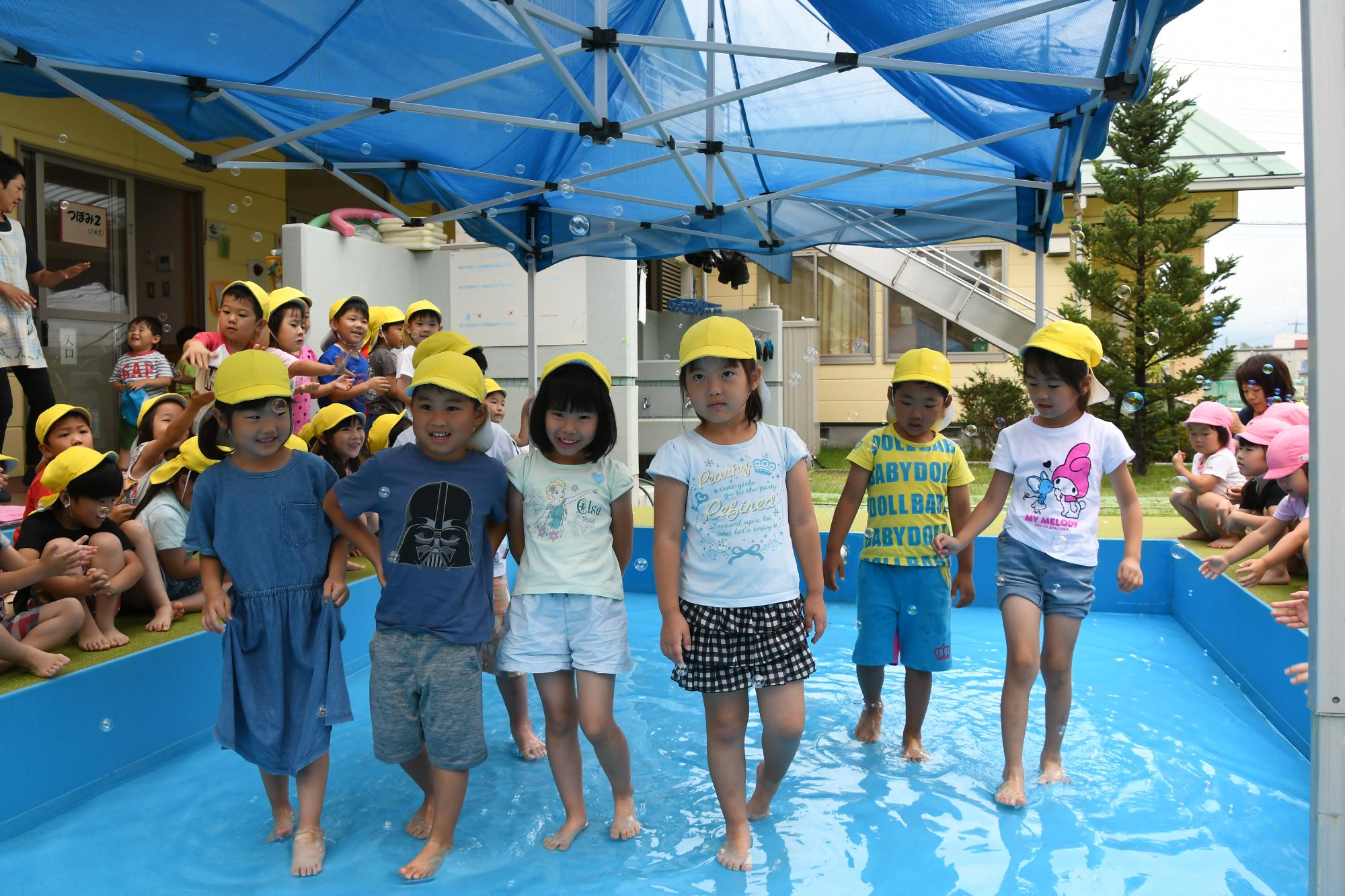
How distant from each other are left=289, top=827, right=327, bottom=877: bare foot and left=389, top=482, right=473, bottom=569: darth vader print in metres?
0.86

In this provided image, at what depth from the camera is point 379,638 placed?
9.18 feet

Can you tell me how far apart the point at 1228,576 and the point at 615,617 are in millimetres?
3648

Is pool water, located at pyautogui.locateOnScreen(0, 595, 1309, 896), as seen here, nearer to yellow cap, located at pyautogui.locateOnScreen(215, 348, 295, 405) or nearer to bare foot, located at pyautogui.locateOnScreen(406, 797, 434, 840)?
bare foot, located at pyautogui.locateOnScreen(406, 797, 434, 840)

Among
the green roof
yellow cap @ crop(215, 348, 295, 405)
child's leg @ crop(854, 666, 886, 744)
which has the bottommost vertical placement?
child's leg @ crop(854, 666, 886, 744)

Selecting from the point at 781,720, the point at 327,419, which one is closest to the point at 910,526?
the point at 781,720

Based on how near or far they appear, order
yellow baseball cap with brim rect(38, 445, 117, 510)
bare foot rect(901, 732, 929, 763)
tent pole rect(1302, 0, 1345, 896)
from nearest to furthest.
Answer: tent pole rect(1302, 0, 1345, 896) < yellow baseball cap with brim rect(38, 445, 117, 510) < bare foot rect(901, 732, 929, 763)

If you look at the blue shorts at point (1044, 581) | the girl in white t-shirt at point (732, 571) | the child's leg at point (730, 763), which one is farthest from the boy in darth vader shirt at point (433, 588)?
the blue shorts at point (1044, 581)

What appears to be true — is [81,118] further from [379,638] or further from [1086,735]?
[1086,735]

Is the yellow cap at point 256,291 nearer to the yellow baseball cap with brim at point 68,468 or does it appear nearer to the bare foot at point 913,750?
the yellow baseball cap with brim at point 68,468

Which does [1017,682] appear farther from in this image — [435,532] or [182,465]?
[182,465]

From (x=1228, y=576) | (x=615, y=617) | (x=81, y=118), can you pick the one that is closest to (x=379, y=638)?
(x=615, y=617)

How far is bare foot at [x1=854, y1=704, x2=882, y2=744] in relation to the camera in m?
3.80

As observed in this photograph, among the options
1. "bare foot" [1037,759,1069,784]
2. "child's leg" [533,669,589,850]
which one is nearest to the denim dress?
"child's leg" [533,669,589,850]

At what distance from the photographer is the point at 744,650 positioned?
2703 mm
